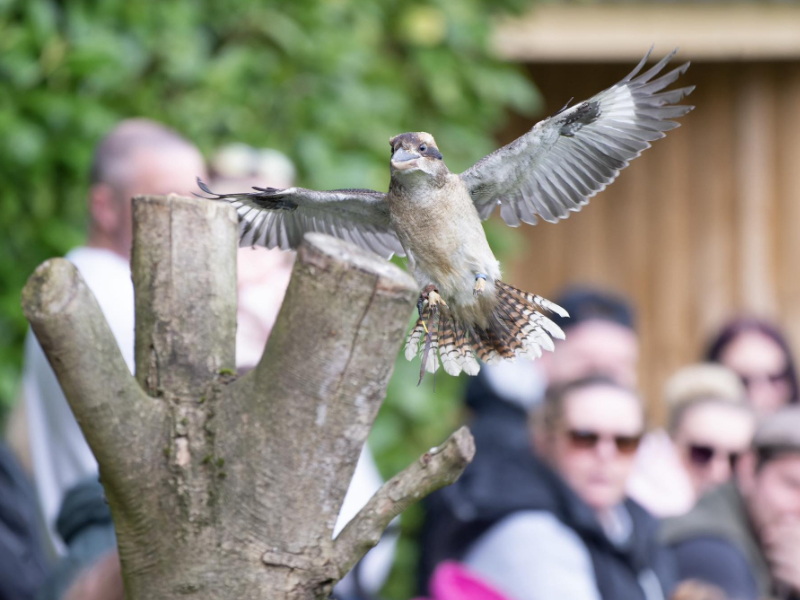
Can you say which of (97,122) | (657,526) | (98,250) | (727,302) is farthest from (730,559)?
(727,302)

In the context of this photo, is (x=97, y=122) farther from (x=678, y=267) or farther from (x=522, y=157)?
(x=678, y=267)

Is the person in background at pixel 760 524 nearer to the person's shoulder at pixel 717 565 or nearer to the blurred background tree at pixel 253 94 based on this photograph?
the person's shoulder at pixel 717 565

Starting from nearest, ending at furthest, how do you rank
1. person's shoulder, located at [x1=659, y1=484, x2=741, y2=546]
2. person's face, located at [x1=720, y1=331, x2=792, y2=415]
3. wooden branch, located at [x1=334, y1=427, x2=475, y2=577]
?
wooden branch, located at [x1=334, y1=427, x2=475, y2=577] → person's shoulder, located at [x1=659, y1=484, x2=741, y2=546] → person's face, located at [x1=720, y1=331, x2=792, y2=415]

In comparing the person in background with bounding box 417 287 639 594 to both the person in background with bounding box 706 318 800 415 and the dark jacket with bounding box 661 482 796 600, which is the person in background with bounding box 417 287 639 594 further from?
the person in background with bounding box 706 318 800 415

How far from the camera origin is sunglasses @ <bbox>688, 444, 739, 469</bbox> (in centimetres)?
455

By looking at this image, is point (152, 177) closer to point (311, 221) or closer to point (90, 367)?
point (311, 221)

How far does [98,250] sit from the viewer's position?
334cm

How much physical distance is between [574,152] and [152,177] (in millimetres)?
1802

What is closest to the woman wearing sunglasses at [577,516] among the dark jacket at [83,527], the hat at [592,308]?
the hat at [592,308]

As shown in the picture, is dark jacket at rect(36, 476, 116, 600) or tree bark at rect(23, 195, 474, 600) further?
dark jacket at rect(36, 476, 116, 600)

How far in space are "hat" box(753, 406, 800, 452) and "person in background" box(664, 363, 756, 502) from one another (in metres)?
0.34

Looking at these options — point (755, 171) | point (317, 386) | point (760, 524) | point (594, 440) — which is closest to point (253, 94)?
point (594, 440)

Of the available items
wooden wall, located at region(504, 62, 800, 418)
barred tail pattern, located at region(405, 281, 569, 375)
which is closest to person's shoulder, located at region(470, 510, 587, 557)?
barred tail pattern, located at region(405, 281, 569, 375)

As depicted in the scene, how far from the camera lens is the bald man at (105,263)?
298cm
